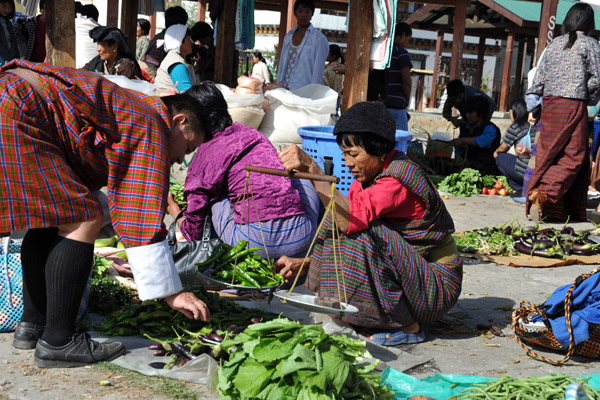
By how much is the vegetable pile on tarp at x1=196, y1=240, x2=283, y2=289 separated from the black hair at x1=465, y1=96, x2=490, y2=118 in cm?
544

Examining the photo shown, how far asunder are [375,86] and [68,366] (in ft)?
16.5

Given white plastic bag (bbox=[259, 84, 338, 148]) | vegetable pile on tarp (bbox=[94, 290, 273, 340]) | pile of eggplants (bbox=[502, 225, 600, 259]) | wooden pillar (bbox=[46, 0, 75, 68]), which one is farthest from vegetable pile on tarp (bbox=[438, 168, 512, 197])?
vegetable pile on tarp (bbox=[94, 290, 273, 340])

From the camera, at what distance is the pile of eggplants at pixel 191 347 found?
8.85ft

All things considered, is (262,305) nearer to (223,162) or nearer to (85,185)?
(223,162)

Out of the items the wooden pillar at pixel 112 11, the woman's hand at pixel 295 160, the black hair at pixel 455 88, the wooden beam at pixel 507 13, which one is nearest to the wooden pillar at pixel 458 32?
the wooden beam at pixel 507 13

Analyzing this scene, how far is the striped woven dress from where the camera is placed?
308cm

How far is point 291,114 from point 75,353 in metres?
4.39

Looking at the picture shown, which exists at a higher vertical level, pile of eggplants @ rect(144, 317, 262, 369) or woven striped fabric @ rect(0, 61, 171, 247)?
woven striped fabric @ rect(0, 61, 171, 247)

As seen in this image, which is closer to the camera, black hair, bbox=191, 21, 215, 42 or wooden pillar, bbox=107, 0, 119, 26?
black hair, bbox=191, 21, 215, 42

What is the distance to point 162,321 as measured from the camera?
10.1ft

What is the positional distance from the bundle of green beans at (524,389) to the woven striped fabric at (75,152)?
1.34 m

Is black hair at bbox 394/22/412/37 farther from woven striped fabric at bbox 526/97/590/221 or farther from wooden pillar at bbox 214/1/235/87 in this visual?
wooden pillar at bbox 214/1/235/87

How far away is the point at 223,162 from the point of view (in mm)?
3693

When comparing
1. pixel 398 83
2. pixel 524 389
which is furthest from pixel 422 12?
pixel 524 389
